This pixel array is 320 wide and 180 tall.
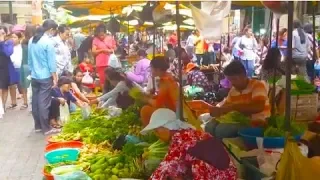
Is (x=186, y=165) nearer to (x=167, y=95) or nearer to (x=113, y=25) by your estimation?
(x=167, y=95)

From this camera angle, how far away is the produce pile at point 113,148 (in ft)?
13.4

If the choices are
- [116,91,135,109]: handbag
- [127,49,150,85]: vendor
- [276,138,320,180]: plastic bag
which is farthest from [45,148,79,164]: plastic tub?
[127,49,150,85]: vendor

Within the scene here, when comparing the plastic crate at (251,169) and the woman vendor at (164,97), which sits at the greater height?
the woman vendor at (164,97)

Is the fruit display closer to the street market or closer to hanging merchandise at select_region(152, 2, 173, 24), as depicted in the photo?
the street market

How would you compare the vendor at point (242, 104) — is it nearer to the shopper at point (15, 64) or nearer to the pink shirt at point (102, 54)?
the shopper at point (15, 64)

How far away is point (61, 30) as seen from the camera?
12070 millimetres

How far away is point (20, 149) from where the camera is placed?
24.4ft

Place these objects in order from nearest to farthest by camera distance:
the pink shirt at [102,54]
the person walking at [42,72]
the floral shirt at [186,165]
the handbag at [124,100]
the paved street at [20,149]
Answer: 1. the floral shirt at [186,165]
2. the paved street at [20,149]
3. the handbag at [124,100]
4. the person walking at [42,72]
5. the pink shirt at [102,54]

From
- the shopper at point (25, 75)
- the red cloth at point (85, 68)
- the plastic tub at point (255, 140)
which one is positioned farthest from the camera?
the red cloth at point (85, 68)

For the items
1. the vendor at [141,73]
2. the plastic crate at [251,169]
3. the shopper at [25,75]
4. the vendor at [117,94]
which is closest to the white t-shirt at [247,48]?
the vendor at [141,73]

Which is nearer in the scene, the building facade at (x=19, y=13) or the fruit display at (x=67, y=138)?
the fruit display at (x=67, y=138)

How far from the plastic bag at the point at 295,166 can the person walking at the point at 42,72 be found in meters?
5.80

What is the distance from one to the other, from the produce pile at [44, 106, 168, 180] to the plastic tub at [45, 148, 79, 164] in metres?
0.07

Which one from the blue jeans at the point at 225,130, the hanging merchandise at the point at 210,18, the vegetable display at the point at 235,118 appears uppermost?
the hanging merchandise at the point at 210,18
